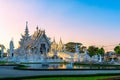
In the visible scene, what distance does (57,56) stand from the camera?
72625mm

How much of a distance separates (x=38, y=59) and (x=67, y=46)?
1788 inches

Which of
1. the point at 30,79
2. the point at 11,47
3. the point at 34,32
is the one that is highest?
the point at 34,32

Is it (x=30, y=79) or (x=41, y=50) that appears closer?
(x=30, y=79)

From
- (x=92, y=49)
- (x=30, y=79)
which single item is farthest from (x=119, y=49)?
(x=30, y=79)

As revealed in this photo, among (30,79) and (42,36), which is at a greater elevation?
(42,36)

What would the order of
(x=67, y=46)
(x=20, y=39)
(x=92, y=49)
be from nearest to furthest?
(x=20, y=39) < (x=92, y=49) < (x=67, y=46)

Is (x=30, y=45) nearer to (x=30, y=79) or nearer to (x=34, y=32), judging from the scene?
(x=34, y=32)

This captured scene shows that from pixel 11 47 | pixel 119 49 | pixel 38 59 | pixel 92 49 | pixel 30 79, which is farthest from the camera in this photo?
pixel 92 49

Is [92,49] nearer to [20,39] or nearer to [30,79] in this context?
[20,39]

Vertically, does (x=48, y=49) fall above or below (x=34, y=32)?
below

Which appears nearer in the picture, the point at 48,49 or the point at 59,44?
the point at 48,49

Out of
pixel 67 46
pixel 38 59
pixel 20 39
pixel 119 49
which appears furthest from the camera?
pixel 67 46

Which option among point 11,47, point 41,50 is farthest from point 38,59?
point 41,50

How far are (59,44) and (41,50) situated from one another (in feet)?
39.4
